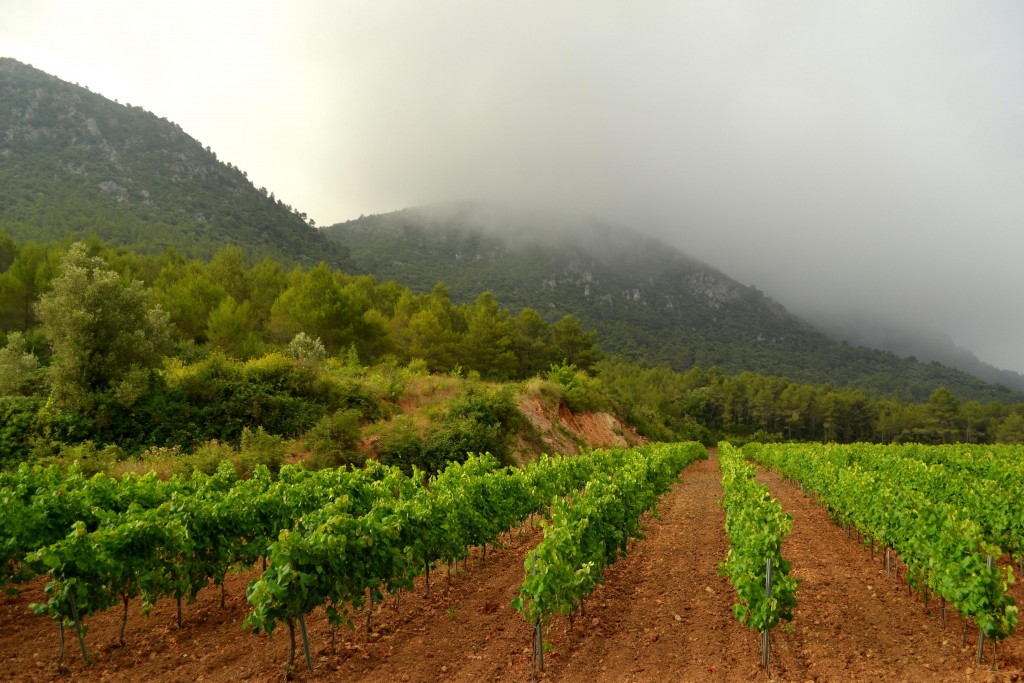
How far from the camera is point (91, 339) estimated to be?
20.2 m

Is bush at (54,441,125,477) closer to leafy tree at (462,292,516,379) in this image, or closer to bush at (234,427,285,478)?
Result: bush at (234,427,285,478)

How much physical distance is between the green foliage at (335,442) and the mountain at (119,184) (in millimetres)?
59223

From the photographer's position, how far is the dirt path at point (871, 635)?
23.3 ft

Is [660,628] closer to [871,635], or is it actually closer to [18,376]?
[871,635]

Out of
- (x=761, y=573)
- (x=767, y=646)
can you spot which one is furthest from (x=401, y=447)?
(x=767, y=646)

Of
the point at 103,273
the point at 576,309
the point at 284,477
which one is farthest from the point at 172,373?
the point at 576,309

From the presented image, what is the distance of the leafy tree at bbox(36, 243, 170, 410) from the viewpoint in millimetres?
19609

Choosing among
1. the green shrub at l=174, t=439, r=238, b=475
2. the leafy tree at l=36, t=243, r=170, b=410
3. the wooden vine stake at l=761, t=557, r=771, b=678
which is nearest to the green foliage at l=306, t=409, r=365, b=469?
the green shrub at l=174, t=439, r=238, b=475

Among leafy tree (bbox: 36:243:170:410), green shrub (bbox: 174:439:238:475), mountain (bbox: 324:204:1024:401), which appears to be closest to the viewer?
green shrub (bbox: 174:439:238:475)

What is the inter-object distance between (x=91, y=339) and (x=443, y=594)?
18261mm

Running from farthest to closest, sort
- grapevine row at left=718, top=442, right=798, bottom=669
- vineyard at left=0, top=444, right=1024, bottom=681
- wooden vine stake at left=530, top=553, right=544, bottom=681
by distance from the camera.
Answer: grapevine row at left=718, top=442, right=798, bottom=669 → vineyard at left=0, top=444, right=1024, bottom=681 → wooden vine stake at left=530, top=553, right=544, bottom=681

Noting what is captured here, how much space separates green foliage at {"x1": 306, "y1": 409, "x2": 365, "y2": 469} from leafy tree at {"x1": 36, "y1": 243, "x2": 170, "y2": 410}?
23.0 ft

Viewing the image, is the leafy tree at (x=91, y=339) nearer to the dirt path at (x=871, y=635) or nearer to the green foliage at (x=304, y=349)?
A: the green foliage at (x=304, y=349)

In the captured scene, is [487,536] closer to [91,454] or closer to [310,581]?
[310,581]
